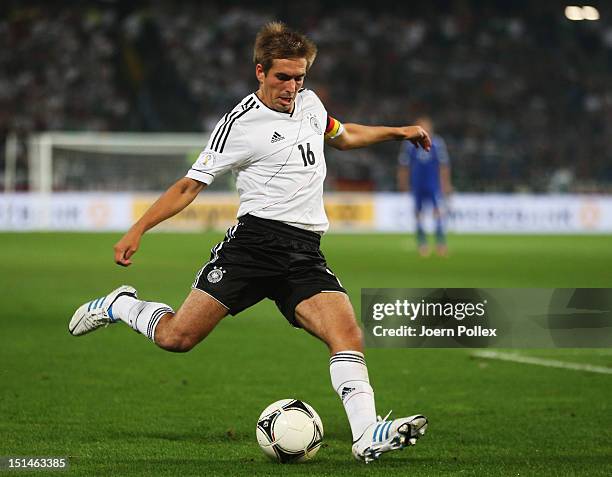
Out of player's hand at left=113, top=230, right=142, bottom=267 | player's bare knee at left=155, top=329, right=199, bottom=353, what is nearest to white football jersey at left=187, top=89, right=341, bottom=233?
player's hand at left=113, top=230, right=142, bottom=267

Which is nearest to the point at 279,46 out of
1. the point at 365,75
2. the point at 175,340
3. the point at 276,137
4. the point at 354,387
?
the point at 276,137

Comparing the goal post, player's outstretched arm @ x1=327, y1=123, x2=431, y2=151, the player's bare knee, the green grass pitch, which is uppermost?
the goal post

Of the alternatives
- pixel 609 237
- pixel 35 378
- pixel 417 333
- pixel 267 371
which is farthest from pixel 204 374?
pixel 609 237

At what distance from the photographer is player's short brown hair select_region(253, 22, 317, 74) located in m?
5.41

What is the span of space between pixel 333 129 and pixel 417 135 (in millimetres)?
535

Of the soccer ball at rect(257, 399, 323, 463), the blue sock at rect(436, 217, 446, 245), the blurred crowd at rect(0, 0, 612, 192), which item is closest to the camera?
the soccer ball at rect(257, 399, 323, 463)

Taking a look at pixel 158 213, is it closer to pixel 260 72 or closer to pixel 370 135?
pixel 260 72

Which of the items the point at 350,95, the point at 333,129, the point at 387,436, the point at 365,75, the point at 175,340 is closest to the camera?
the point at 387,436

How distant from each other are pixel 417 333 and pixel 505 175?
25.3m

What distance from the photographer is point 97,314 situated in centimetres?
632

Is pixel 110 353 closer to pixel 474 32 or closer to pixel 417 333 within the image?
pixel 417 333

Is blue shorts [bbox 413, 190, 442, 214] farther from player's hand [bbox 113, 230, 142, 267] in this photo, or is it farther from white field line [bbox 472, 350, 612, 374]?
player's hand [bbox 113, 230, 142, 267]

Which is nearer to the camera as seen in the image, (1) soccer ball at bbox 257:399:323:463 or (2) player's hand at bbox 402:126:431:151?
(1) soccer ball at bbox 257:399:323:463

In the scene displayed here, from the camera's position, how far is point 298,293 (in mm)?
5570
